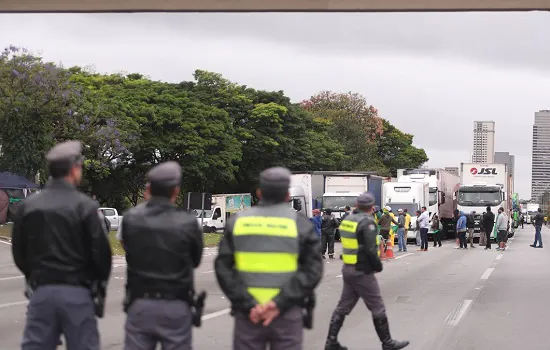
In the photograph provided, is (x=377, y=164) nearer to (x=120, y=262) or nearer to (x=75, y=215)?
(x=120, y=262)

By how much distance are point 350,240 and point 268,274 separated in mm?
3894

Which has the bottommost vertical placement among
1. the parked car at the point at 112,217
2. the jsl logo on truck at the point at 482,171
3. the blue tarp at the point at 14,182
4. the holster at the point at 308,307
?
the parked car at the point at 112,217

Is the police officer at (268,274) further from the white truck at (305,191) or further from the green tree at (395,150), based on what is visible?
the green tree at (395,150)

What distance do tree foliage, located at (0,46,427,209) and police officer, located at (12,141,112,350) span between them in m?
36.6

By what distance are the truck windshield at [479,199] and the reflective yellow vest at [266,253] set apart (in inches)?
1694

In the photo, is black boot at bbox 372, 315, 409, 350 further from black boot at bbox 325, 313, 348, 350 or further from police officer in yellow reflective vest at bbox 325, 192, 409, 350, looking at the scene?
black boot at bbox 325, 313, 348, 350

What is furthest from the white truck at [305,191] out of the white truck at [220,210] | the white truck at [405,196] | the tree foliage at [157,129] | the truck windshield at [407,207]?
the white truck at [220,210]

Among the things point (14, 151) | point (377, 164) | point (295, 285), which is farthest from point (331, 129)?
point (295, 285)

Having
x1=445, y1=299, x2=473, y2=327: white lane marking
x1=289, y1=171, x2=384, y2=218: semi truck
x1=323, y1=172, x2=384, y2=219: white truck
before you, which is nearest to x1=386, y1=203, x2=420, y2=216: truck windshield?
x1=323, y1=172, x2=384, y2=219: white truck

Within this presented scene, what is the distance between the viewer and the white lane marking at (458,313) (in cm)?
1312

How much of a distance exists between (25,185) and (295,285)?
48.3 meters

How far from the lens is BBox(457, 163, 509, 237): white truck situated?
47459mm

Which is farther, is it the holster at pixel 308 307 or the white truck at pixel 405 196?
the white truck at pixel 405 196

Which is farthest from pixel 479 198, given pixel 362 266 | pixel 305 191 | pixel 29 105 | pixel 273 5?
pixel 362 266
